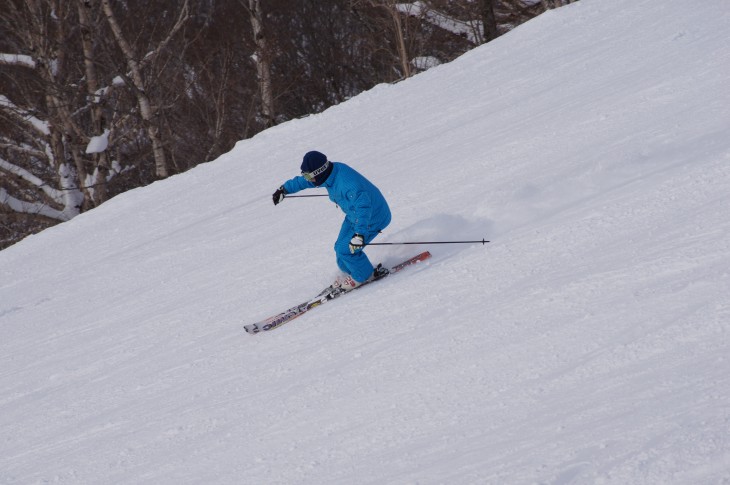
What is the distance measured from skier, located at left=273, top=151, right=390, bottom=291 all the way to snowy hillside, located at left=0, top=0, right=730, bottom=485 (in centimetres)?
33

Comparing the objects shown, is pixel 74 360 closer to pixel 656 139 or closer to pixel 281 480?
pixel 281 480

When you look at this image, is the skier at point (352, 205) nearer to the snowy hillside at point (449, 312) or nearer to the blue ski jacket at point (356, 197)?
the blue ski jacket at point (356, 197)

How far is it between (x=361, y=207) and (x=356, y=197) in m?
0.09

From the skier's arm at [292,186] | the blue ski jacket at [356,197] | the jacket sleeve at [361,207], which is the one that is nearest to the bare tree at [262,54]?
the skier's arm at [292,186]

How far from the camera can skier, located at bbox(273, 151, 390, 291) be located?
20.6 feet

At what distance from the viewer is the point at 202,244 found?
9594 millimetres

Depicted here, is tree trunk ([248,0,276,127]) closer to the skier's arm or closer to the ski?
the skier's arm

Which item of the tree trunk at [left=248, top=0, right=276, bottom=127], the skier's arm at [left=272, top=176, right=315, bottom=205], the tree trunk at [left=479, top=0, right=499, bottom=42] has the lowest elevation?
the skier's arm at [left=272, top=176, right=315, bottom=205]

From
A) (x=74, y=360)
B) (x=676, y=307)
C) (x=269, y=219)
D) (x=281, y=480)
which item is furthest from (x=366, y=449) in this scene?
(x=269, y=219)

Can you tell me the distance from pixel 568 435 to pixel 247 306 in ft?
13.3

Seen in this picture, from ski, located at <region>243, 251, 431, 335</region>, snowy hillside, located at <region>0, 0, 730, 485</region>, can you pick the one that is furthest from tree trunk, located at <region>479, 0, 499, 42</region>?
ski, located at <region>243, 251, 431, 335</region>

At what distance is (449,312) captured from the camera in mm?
5551

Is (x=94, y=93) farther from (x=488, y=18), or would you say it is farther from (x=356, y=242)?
(x=356, y=242)

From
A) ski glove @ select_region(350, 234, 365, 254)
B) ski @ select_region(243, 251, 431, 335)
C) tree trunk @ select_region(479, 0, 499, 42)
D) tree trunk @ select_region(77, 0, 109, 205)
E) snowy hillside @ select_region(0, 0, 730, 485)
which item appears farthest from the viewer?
tree trunk @ select_region(479, 0, 499, 42)
